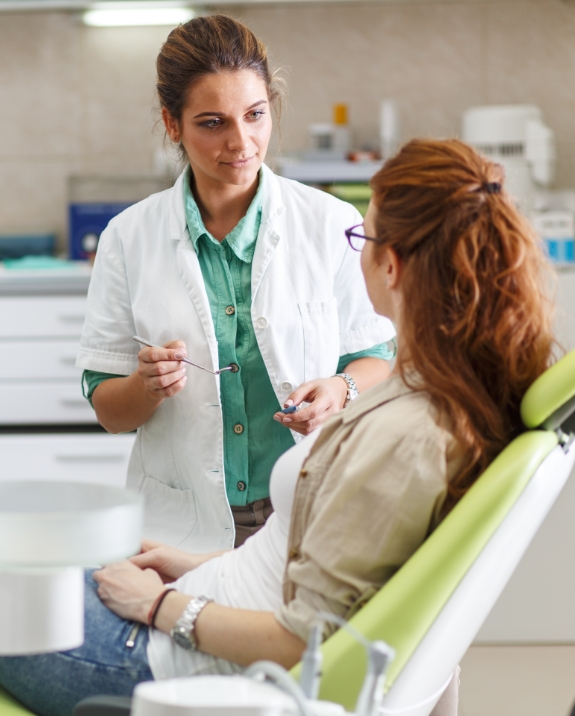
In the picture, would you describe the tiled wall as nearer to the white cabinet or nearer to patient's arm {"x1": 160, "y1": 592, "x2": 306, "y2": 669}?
the white cabinet

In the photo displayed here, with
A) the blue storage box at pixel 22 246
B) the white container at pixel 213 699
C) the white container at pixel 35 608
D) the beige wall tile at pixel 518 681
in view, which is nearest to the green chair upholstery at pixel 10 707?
the white container at pixel 35 608

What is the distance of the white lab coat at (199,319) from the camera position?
1511 mm

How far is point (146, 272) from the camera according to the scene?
154 centimetres

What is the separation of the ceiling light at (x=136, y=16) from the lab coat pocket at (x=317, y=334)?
2313mm

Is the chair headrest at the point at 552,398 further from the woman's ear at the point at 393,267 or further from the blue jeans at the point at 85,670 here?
the blue jeans at the point at 85,670

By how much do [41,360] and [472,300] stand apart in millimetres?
2350

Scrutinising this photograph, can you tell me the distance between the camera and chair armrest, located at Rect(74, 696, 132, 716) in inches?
34.0

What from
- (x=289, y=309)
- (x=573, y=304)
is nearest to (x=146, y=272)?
(x=289, y=309)

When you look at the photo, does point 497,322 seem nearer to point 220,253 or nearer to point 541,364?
point 541,364

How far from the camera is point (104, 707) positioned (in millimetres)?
869

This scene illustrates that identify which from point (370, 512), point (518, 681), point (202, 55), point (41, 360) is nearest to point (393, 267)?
point (370, 512)

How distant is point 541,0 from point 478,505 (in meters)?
3.04

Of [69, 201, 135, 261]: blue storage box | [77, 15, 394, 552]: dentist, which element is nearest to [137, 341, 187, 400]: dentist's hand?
[77, 15, 394, 552]: dentist

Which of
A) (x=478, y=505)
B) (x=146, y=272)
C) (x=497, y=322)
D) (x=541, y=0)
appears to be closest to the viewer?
(x=478, y=505)
